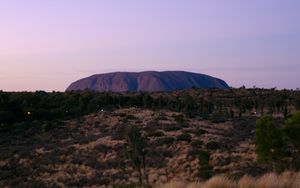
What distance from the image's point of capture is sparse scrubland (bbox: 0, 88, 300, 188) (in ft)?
108

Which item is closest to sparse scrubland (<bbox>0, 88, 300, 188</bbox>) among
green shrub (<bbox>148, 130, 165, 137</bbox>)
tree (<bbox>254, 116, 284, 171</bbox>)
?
tree (<bbox>254, 116, 284, 171</bbox>)

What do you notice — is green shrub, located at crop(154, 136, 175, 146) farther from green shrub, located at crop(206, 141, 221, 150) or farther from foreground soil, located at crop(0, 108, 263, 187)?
green shrub, located at crop(206, 141, 221, 150)

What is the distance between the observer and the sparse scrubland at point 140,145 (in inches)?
1294

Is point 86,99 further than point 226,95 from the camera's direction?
No

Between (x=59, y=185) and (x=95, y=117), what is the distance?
40739 mm

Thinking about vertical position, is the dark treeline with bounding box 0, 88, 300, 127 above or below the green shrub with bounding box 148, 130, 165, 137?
above

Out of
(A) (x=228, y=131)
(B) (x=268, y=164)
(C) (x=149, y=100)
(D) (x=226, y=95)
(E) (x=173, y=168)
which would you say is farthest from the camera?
(D) (x=226, y=95)

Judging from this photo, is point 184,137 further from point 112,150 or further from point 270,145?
point 270,145

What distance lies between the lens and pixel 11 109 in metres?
79.7

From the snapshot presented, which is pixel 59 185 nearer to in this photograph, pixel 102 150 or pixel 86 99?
pixel 102 150

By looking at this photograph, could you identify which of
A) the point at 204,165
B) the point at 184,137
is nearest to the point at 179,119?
the point at 184,137

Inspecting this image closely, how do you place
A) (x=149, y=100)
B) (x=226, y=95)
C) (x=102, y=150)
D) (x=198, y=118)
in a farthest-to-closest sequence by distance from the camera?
(x=226, y=95) < (x=149, y=100) < (x=198, y=118) < (x=102, y=150)

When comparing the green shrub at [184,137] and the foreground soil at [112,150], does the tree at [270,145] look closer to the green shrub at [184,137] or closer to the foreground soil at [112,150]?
the foreground soil at [112,150]

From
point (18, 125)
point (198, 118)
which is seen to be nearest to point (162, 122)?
point (198, 118)
